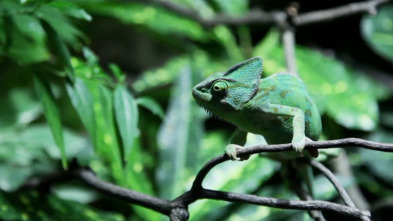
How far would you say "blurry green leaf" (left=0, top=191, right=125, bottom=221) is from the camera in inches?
56.3

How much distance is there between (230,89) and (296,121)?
6.6 inches

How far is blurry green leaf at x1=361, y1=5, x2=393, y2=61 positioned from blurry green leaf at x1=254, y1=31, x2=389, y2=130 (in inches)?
7.9

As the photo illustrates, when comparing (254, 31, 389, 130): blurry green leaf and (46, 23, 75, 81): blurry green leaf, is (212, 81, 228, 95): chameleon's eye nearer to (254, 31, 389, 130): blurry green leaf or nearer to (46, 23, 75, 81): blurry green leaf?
(46, 23, 75, 81): blurry green leaf

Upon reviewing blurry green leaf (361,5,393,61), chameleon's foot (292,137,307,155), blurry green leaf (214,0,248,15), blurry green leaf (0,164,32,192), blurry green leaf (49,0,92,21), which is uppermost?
blurry green leaf (361,5,393,61)

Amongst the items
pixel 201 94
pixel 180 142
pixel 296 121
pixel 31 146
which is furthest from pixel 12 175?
pixel 296 121

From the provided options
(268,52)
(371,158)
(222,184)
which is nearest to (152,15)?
(268,52)

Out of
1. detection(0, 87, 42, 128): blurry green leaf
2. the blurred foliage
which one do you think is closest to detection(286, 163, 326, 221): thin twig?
the blurred foliage

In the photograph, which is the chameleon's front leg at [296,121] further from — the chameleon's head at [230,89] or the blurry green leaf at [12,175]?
the blurry green leaf at [12,175]

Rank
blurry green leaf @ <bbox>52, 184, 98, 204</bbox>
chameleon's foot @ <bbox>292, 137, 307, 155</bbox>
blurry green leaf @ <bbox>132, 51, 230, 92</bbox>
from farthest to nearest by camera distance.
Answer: blurry green leaf @ <bbox>132, 51, 230, 92</bbox> → blurry green leaf @ <bbox>52, 184, 98, 204</bbox> → chameleon's foot @ <bbox>292, 137, 307, 155</bbox>

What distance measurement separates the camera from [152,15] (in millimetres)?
2568

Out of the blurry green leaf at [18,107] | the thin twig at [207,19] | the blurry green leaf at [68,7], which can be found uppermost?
the thin twig at [207,19]

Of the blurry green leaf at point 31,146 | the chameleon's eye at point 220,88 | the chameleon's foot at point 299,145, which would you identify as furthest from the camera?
the blurry green leaf at point 31,146

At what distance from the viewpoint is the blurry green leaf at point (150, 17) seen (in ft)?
8.25

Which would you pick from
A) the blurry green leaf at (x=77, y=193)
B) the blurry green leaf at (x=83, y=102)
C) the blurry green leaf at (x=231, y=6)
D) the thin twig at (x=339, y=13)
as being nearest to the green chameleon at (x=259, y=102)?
the blurry green leaf at (x=83, y=102)
